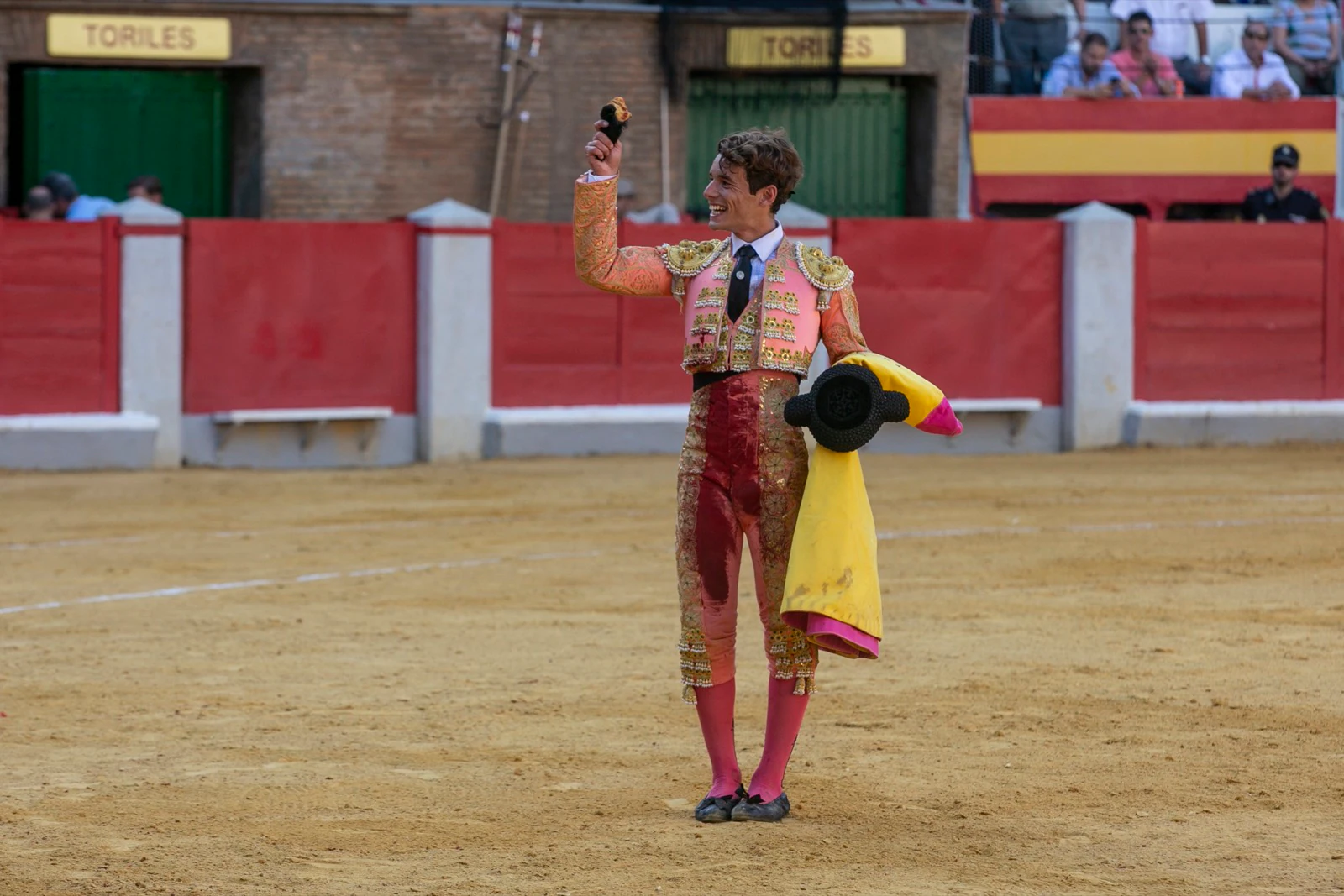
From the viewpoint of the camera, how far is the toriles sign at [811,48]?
717 inches

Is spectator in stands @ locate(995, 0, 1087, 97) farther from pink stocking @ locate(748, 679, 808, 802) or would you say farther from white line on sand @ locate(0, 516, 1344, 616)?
pink stocking @ locate(748, 679, 808, 802)

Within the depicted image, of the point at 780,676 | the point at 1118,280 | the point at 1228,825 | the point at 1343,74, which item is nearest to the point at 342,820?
the point at 780,676

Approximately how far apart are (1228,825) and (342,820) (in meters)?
1.99

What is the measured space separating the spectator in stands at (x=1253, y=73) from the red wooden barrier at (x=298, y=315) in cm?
809

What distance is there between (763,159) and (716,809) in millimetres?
1458

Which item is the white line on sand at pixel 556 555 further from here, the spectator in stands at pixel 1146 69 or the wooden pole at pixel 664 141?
the spectator in stands at pixel 1146 69

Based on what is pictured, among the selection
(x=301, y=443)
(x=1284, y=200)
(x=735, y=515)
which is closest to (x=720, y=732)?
(x=735, y=515)

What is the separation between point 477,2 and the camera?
57.6ft

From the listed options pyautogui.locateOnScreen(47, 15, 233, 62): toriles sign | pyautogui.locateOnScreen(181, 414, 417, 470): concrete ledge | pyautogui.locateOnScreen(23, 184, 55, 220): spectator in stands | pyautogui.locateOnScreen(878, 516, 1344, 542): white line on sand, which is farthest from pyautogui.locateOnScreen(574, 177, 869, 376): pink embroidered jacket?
pyautogui.locateOnScreen(47, 15, 233, 62): toriles sign

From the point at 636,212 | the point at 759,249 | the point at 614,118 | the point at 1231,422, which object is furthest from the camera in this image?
the point at 636,212

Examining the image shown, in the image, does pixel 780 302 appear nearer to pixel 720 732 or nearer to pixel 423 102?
pixel 720 732

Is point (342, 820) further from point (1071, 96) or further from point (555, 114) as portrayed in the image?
point (1071, 96)

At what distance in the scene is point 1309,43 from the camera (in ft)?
63.5

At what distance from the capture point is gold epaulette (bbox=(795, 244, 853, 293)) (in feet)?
17.0
